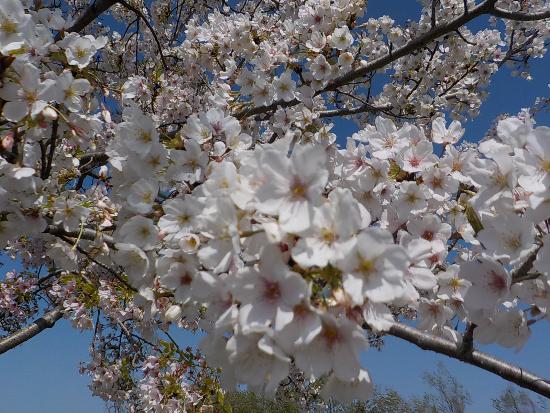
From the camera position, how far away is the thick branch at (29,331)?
4.20 m

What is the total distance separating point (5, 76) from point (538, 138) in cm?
208

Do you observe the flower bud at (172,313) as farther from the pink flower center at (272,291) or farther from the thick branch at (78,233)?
the pink flower center at (272,291)

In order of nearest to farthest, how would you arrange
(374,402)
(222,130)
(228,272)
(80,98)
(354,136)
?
(228,272) → (222,130) → (80,98) → (354,136) → (374,402)

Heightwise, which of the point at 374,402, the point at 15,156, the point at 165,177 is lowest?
the point at 374,402

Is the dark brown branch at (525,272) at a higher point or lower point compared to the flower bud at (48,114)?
higher

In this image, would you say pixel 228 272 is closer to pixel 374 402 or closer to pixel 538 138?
pixel 538 138

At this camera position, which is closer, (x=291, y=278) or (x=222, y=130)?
(x=291, y=278)

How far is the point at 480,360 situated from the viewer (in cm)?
202

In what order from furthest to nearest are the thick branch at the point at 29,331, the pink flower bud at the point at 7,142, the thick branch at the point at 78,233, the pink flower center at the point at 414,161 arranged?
the thick branch at the point at 29,331 → the thick branch at the point at 78,233 → the pink flower center at the point at 414,161 → the pink flower bud at the point at 7,142

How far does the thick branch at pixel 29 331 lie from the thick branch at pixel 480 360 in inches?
153

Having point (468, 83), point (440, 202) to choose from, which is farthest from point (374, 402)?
point (440, 202)

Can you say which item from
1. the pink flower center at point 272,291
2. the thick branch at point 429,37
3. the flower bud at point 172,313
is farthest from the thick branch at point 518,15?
the pink flower center at point 272,291

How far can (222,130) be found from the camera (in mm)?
1950

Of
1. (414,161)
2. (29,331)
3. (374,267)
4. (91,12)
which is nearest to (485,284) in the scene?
(374,267)
